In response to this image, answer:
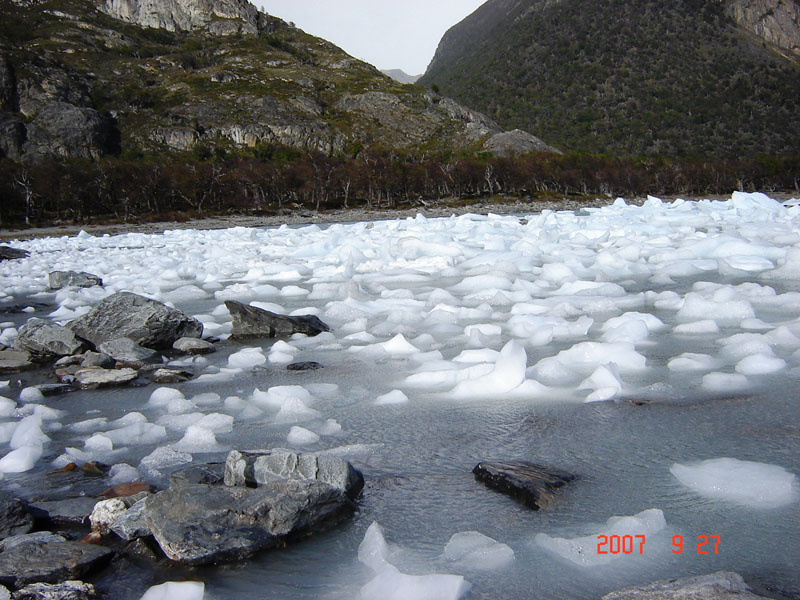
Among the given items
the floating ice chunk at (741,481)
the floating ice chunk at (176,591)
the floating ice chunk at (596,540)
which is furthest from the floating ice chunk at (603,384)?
the floating ice chunk at (176,591)

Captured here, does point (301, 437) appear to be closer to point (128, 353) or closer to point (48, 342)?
point (128, 353)

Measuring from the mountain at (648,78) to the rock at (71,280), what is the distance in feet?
284

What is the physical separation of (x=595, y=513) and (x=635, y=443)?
75 centimetres

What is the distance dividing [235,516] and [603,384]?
2.31 metres

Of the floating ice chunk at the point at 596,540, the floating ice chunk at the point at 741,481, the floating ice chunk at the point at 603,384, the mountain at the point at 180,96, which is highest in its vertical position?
the mountain at the point at 180,96

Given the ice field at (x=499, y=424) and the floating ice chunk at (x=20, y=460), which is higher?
the ice field at (x=499, y=424)

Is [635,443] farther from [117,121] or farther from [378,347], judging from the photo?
[117,121]

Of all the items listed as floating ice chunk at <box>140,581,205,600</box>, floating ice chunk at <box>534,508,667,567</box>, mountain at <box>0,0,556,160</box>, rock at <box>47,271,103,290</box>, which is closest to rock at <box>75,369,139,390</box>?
floating ice chunk at <box>140,581,205,600</box>

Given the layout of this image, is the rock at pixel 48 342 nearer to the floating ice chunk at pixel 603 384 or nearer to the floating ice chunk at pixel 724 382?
the floating ice chunk at pixel 603 384

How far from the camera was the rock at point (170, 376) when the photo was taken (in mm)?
4562

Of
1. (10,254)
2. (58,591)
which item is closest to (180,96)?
(10,254)

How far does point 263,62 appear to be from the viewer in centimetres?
9894

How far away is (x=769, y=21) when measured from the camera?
11400 cm

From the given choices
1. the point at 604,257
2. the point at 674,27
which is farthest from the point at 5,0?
the point at 604,257
